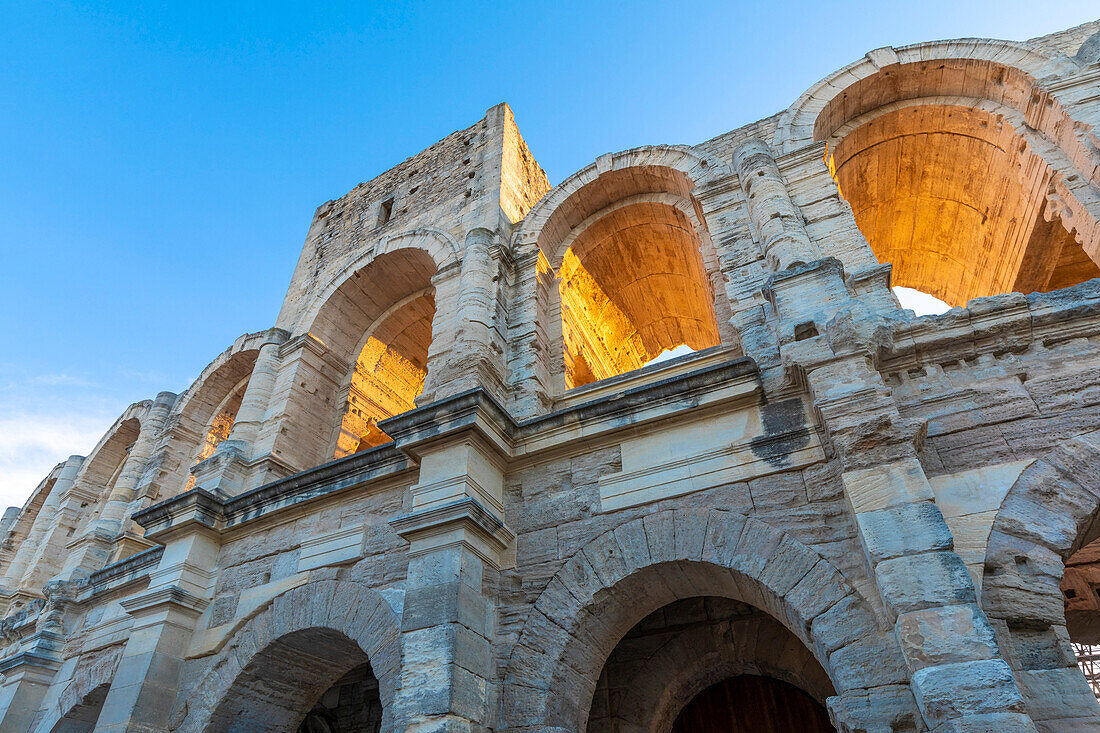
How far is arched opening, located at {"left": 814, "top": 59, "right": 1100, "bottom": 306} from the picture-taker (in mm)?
6754

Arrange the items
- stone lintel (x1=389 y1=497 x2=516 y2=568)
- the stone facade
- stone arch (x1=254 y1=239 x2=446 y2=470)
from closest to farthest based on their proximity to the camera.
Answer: the stone facade
stone lintel (x1=389 y1=497 x2=516 y2=568)
stone arch (x1=254 y1=239 x2=446 y2=470)

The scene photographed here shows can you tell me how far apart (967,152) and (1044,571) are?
609 centimetres

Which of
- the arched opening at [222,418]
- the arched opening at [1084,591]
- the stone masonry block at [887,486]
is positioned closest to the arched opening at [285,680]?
the stone masonry block at [887,486]

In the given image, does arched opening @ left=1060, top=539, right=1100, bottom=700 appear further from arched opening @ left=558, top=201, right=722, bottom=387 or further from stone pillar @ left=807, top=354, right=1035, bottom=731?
arched opening @ left=558, top=201, right=722, bottom=387

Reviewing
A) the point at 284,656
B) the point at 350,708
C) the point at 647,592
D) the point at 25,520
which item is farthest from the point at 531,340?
the point at 25,520

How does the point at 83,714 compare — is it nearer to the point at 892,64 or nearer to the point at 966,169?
the point at 892,64

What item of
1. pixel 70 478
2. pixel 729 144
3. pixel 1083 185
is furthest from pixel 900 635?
pixel 70 478

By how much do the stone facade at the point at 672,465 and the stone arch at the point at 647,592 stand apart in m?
0.02

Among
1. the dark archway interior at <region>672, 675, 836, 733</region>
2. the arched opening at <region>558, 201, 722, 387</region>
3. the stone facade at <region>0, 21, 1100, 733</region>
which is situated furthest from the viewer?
the arched opening at <region>558, 201, 722, 387</region>

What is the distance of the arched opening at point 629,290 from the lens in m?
8.09

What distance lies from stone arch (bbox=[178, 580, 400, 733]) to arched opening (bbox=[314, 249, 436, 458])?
133 inches

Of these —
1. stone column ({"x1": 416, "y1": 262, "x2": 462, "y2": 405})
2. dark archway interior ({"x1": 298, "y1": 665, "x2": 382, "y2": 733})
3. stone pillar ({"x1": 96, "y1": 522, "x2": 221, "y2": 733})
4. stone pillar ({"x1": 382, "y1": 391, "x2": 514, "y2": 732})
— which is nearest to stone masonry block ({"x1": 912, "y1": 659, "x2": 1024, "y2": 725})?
stone pillar ({"x1": 382, "y1": 391, "x2": 514, "y2": 732})

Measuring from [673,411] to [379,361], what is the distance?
5.81 meters

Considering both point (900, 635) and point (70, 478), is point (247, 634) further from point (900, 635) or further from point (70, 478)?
point (70, 478)
